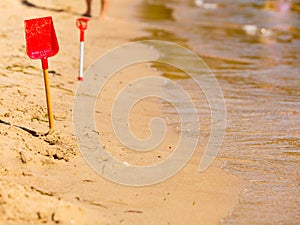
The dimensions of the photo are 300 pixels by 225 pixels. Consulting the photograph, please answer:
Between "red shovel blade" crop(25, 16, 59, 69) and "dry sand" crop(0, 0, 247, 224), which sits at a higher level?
"red shovel blade" crop(25, 16, 59, 69)

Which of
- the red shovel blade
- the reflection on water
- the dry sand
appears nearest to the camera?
the dry sand

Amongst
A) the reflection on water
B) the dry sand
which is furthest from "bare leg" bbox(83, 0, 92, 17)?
the dry sand

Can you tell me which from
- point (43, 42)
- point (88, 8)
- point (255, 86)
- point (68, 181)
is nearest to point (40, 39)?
point (43, 42)

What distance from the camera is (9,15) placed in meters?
11.0

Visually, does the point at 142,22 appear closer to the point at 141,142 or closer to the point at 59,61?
the point at 59,61

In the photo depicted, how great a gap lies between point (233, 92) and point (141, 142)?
271cm

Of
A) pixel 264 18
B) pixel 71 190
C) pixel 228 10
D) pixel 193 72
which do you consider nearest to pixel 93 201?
pixel 71 190

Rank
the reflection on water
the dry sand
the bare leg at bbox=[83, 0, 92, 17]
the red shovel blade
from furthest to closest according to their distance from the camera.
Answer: the bare leg at bbox=[83, 0, 92, 17] < the red shovel blade < the reflection on water < the dry sand

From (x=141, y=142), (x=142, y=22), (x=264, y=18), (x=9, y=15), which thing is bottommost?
(x=141, y=142)

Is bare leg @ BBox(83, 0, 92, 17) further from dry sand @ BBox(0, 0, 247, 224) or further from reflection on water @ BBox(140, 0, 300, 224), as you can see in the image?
dry sand @ BBox(0, 0, 247, 224)

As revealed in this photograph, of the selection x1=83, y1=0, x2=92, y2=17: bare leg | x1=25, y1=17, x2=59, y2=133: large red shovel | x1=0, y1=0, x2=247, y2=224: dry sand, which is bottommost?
x1=0, y1=0, x2=247, y2=224: dry sand

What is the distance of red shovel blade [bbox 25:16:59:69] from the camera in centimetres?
480

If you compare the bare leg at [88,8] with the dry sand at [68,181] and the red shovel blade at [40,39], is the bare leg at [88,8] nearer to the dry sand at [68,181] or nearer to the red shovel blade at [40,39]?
the dry sand at [68,181]

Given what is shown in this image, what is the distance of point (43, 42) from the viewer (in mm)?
4895
